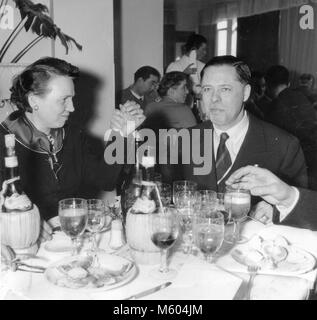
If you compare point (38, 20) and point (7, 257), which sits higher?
point (38, 20)

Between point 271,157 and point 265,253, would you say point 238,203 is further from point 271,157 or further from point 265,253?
point 271,157

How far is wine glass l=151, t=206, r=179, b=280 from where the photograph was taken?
48.9 inches

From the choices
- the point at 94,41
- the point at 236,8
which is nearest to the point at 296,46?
the point at 236,8

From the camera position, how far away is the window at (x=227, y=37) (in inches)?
382

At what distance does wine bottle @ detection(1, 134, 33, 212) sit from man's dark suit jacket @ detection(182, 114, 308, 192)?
1.11 meters

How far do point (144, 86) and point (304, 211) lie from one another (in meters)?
3.89

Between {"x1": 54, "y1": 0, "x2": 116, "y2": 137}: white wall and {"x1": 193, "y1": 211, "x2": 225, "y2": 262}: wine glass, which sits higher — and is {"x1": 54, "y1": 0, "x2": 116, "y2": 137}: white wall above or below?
above

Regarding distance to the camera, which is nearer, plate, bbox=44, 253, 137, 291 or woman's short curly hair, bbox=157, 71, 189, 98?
plate, bbox=44, 253, 137, 291

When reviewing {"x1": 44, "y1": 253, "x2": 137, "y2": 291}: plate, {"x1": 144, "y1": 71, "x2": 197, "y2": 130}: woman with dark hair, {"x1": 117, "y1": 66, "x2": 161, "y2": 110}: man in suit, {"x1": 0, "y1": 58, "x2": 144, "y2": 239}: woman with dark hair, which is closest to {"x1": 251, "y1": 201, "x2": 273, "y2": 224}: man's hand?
{"x1": 44, "y1": 253, "x2": 137, "y2": 291}: plate

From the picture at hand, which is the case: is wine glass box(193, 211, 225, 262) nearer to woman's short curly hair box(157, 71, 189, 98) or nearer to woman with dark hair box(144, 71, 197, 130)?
woman with dark hair box(144, 71, 197, 130)

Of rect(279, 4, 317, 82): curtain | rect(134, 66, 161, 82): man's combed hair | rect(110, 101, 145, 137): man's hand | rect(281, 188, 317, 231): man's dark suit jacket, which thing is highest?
rect(279, 4, 317, 82): curtain

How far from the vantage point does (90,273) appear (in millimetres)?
1211

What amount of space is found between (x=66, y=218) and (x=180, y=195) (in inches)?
21.2

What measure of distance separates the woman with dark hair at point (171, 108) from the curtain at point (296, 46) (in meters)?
3.59
